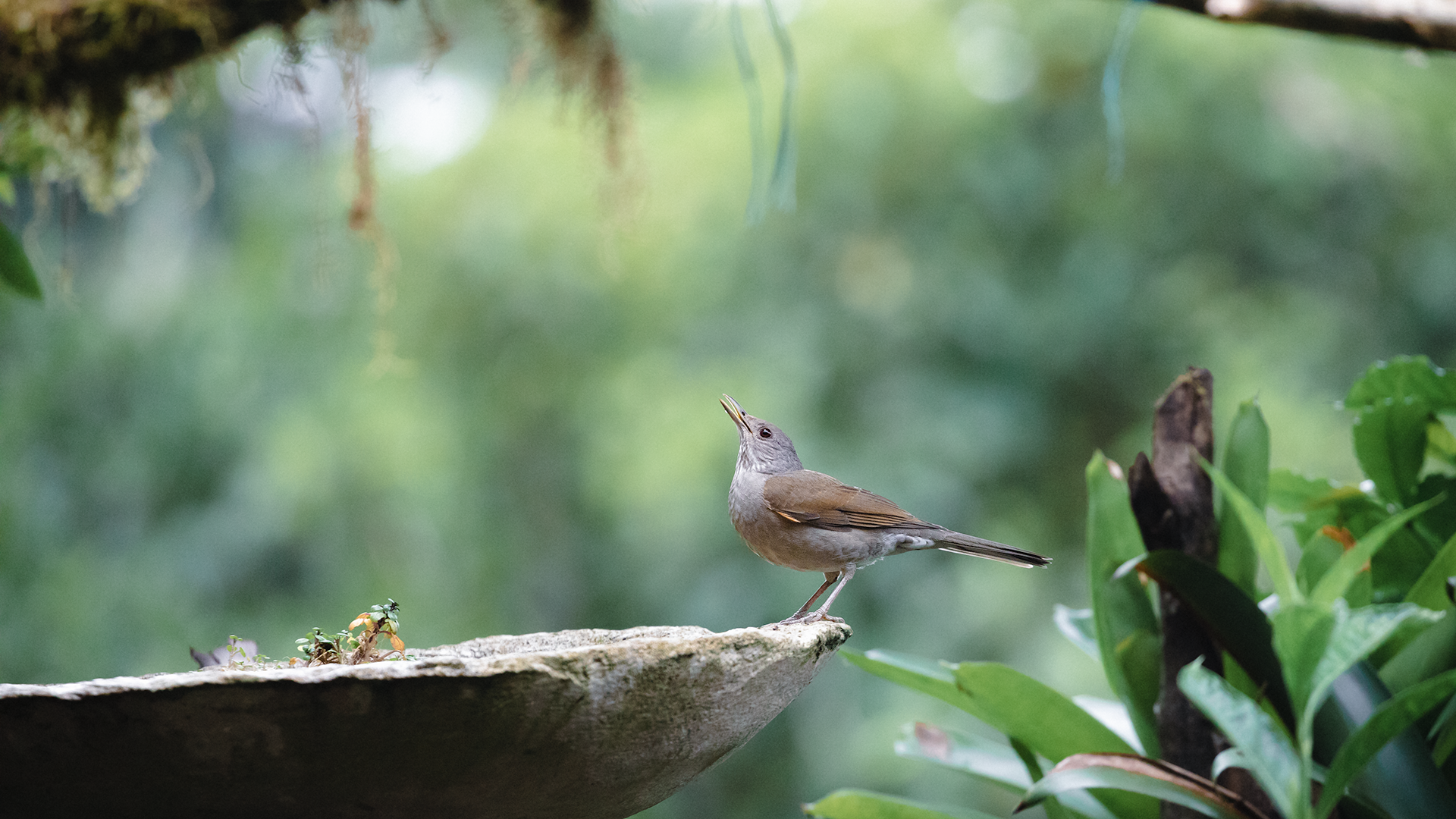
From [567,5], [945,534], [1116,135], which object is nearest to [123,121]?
[567,5]

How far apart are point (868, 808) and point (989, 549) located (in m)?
0.53

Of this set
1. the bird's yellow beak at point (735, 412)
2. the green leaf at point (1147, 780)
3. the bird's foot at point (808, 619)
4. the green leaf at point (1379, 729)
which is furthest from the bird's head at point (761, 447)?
the green leaf at point (1379, 729)

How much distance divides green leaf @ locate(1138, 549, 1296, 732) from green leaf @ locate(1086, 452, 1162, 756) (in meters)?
0.15

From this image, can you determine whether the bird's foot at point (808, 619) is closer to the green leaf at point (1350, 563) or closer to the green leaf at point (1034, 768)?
the green leaf at point (1034, 768)

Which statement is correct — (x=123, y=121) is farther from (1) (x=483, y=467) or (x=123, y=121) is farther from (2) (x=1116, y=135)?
(1) (x=483, y=467)

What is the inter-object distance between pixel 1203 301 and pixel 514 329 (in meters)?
3.79

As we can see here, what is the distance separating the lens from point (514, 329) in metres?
5.54

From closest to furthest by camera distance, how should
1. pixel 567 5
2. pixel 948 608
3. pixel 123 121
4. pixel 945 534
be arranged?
pixel 945 534
pixel 123 121
pixel 567 5
pixel 948 608

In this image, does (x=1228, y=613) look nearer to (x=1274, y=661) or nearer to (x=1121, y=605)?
(x=1274, y=661)

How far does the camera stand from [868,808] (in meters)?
1.79

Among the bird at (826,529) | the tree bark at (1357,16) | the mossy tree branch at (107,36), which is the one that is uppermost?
the mossy tree branch at (107,36)

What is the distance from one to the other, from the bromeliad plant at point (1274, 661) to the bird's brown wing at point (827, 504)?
0.25m

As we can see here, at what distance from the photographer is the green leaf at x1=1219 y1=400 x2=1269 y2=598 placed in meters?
1.68

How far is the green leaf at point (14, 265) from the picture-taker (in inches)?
66.1
